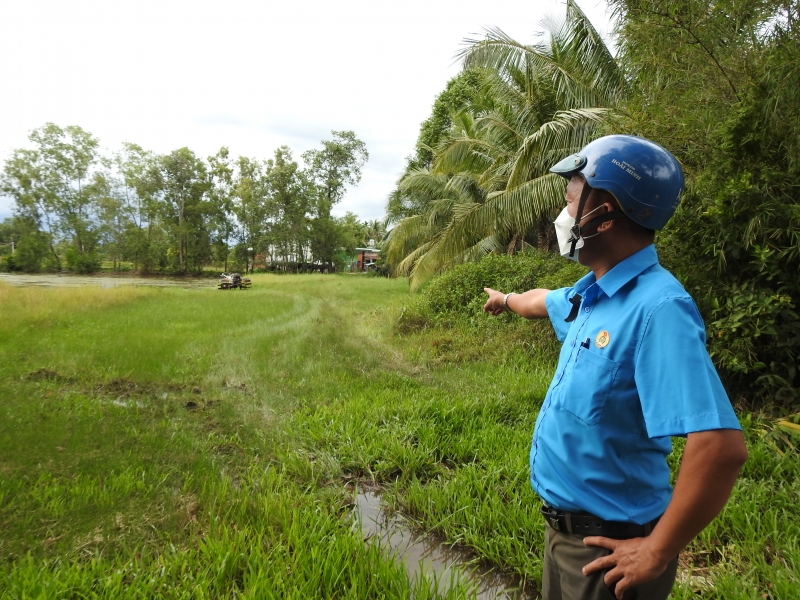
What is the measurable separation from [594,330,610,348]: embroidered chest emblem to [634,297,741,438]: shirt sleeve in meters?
0.11

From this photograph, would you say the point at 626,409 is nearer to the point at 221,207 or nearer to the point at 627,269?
the point at 627,269

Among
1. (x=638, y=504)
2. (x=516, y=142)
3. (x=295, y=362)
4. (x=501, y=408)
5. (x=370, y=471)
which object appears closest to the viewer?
(x=638, y=504)

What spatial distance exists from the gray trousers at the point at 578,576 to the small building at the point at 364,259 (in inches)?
1954

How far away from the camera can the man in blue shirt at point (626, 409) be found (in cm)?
86

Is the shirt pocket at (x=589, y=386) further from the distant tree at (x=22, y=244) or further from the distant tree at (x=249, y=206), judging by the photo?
the distant tree at (x=249, y=206)

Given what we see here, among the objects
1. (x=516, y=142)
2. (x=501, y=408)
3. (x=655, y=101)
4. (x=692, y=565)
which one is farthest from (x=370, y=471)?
(x=516, y=142)

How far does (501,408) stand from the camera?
411 cm

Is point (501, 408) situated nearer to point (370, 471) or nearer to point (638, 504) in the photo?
point (370, 471)

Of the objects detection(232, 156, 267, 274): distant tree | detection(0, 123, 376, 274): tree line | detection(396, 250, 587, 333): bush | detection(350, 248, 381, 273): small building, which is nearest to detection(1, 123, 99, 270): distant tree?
detection(0, 123, 376, 274): tree line

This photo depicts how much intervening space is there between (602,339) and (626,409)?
17 cm

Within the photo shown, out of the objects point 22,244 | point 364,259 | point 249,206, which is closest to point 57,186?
point 22,244

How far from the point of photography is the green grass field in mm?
1952

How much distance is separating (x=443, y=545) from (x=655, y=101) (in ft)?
14.7

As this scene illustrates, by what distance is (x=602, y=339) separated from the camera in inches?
42.1
